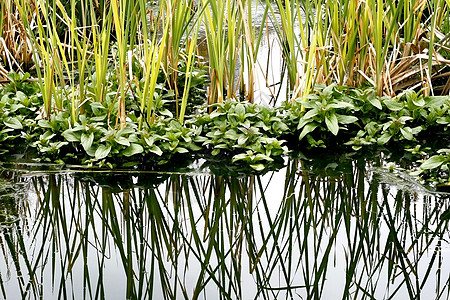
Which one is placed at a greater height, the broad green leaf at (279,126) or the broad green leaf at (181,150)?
the broad green leaf at (279,126)

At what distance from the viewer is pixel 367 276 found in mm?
2479

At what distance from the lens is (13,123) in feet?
13.0

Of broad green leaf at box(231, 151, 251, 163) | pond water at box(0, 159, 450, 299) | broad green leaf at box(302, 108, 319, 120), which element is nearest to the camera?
pond water at box(0, 159, 450, 299)

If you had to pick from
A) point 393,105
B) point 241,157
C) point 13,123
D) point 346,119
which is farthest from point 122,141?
point 393,105

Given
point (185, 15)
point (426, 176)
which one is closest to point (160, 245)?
point (426, 176)

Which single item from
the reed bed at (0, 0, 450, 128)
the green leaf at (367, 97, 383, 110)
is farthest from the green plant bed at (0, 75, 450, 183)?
the reed bed at (0, 0, 450, 128)

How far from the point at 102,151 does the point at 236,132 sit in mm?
746

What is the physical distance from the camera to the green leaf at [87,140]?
3.51 meters

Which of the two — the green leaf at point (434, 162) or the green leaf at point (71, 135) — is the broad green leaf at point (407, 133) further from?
the green leaf at point (71, 135)

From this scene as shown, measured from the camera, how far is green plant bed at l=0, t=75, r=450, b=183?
3.61 m

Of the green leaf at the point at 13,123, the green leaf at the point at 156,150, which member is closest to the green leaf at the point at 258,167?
the green leaf at the point at 156,150

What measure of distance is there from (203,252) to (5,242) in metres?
0.80

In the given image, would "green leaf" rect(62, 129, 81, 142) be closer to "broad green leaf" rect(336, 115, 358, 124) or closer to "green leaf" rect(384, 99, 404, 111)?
"broad green leaf" rect(336, 115, 358, 124)

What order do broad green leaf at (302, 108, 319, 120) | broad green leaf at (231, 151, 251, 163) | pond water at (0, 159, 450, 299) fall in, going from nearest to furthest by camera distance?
pond water at (0, 159, 450, 299) → broad green leaf at (231, 151, 251, 163) → broad green leaf at (302, 108, 319, 120)
